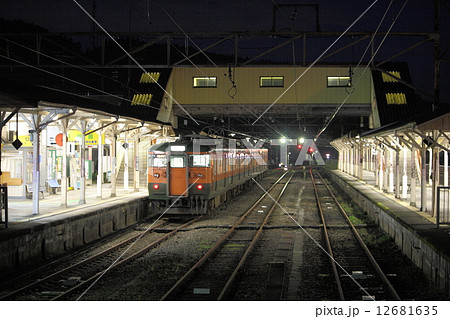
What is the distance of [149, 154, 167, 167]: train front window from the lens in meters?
15.1

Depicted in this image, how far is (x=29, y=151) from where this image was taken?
52.9 ft

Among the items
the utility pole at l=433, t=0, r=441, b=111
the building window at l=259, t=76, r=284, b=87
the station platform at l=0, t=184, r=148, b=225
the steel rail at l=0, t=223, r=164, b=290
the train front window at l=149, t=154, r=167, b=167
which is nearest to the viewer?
the steel rail at l=0, t=223, r=164, b=290

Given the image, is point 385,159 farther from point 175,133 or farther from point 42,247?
point 42,247

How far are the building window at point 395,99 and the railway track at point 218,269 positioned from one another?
15777 mm

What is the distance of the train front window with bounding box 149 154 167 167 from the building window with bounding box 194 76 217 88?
12.4 m

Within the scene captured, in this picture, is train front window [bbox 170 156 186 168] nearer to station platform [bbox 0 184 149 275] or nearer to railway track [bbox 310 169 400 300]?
station platform [bbox 0 184 149 275]

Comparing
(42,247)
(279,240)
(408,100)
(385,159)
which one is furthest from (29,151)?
(408,100)

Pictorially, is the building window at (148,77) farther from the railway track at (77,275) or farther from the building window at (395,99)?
the railway track at (77,275)

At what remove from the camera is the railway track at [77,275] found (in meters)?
7.32

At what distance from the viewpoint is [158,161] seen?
1518cm

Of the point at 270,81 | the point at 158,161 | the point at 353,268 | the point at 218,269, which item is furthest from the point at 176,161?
the point at 270,81

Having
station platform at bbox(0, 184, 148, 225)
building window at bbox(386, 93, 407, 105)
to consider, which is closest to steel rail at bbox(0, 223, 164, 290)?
station platform at bbox(0, 184, 148, 225)

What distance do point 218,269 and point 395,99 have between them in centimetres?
2124

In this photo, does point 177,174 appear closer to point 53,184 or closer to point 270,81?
point 53,184
